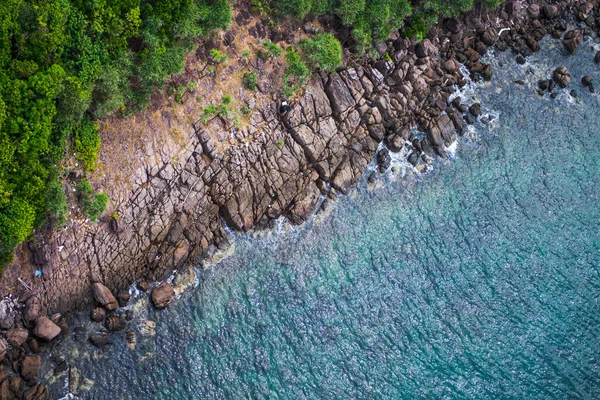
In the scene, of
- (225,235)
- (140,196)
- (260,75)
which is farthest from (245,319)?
(260,75)

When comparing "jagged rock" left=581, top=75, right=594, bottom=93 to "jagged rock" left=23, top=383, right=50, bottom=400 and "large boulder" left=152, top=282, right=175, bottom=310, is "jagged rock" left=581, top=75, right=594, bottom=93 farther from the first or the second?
"jagged rock" left=23, top=383, right=50, bottom=400

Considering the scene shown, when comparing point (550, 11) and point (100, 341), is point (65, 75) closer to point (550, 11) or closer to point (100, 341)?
point (100, 341)

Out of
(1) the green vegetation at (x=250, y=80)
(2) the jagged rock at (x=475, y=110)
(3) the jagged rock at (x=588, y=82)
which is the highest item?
(1) the green vegetation at (x=250, y=80)

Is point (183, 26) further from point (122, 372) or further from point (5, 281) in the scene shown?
point (122, 372)

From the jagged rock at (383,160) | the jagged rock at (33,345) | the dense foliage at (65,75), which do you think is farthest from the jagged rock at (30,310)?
the jagged rock at (383,160)

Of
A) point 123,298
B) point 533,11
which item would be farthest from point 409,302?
point 533,11

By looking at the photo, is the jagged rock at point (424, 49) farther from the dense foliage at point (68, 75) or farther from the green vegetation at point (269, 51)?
the dense foliage at point (68, 75)
